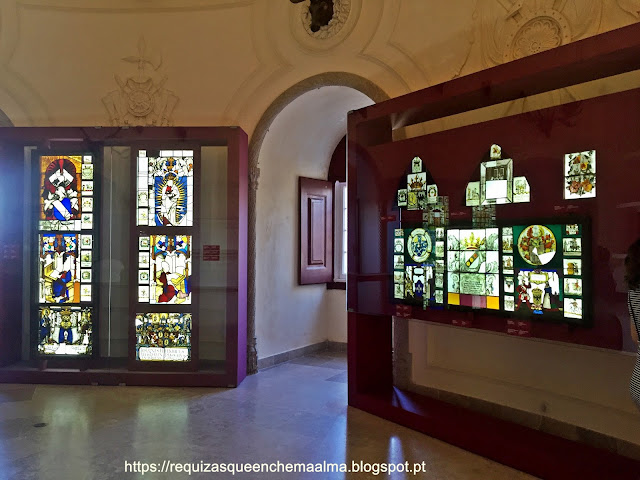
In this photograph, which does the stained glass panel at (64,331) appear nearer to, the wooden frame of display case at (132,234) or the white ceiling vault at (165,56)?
the wooden frame of display case at (132,234)

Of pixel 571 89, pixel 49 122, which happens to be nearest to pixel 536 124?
pixel 571 89

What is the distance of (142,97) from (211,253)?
230 cm

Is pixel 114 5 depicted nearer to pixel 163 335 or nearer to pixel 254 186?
pixel 254 186

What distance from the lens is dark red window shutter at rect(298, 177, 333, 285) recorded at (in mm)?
7341

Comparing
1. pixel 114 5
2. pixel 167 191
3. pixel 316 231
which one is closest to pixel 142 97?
pixel 114 5

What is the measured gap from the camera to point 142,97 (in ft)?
21.6

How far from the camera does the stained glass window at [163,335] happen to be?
19.6ft

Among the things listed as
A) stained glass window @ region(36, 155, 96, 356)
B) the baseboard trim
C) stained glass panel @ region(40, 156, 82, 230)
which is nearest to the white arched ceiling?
the baseboard trim

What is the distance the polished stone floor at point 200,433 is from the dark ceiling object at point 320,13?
4.15 meters

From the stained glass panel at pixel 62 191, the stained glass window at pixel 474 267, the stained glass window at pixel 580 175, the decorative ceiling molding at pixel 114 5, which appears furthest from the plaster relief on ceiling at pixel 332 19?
the stained glass window at pixel 580 175

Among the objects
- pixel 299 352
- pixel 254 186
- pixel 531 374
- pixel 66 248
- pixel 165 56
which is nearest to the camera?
pixel 531 374

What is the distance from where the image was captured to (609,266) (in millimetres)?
3316

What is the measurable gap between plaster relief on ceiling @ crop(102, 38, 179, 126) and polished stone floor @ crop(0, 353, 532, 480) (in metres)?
3.35

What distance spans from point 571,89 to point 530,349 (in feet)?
6.98
